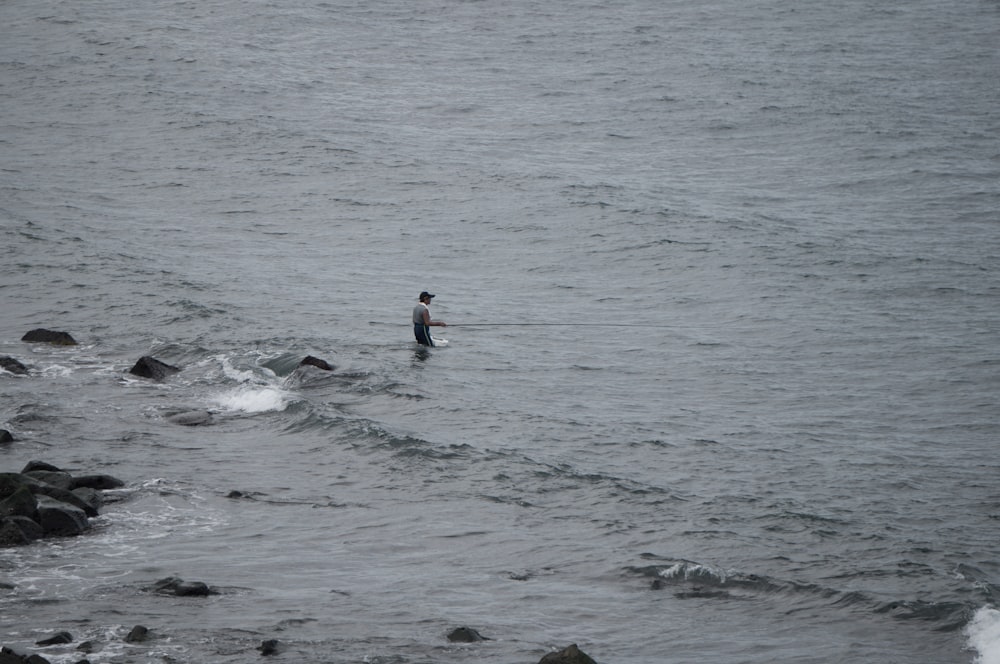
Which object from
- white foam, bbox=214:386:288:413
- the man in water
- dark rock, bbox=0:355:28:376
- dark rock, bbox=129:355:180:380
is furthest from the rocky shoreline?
the man in water

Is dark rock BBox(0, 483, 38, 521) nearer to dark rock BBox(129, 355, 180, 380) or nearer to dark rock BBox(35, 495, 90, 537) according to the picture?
dark rock BBox(35, 495, 90, 537)

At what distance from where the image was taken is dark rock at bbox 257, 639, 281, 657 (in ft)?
39.4

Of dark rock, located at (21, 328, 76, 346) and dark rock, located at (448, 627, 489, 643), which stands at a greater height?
dark rock, located at (21, 328, 76, 346)

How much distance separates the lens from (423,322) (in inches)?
987

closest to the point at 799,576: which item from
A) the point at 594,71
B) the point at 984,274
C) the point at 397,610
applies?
the point at 397,610

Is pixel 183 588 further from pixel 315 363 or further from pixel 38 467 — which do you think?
pixel 315 363

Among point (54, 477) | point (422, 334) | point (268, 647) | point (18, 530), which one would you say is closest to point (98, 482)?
point (54, 477)

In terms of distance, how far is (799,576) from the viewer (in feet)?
48.6

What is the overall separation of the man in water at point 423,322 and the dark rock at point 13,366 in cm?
777

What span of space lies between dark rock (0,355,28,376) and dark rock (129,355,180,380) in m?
1.97

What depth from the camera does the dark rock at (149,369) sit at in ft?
75.0

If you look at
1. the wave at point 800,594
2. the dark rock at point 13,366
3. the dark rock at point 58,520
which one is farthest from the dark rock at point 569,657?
the dark rock at point 13,366

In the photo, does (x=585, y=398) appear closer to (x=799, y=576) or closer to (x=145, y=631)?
(x=799, y=576)

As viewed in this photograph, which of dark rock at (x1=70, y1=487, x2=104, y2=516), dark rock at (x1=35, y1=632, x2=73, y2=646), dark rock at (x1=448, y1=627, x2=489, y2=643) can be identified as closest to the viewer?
dark rock at (x1=35, y1=632, x2=73, y2=646)
